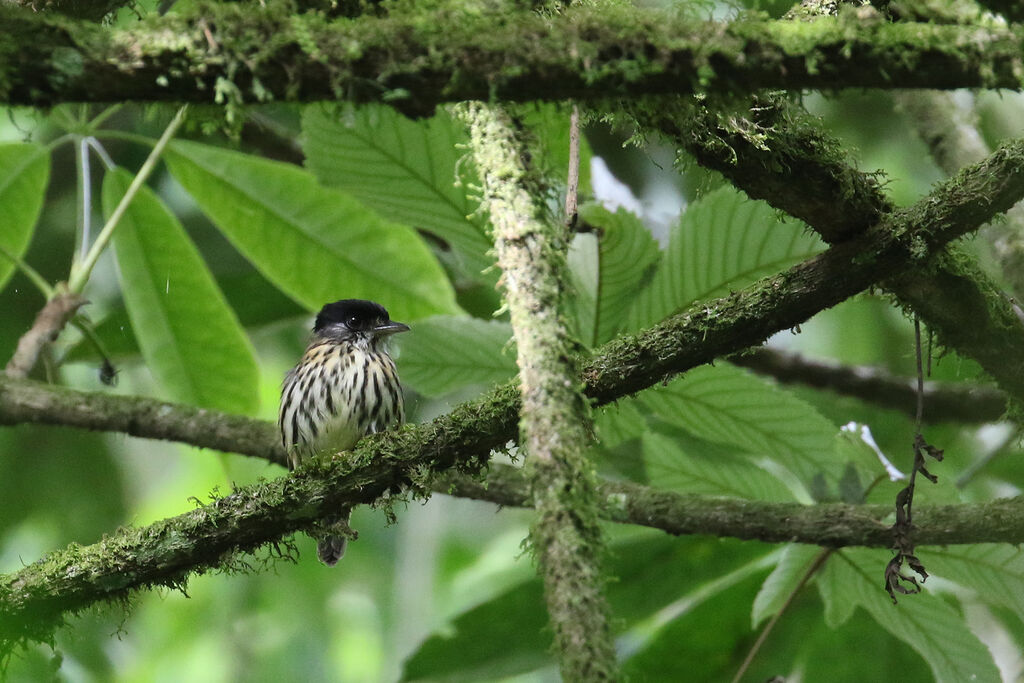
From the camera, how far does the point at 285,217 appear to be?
3984 mm

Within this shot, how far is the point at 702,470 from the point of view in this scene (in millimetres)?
3250

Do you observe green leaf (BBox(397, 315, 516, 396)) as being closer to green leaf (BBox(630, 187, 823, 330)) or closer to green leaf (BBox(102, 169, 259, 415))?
green leaf (BBox(630, 187, 823, 330))

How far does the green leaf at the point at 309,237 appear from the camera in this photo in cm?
396

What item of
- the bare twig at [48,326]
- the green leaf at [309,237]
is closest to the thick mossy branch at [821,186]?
the green leaf at [309,237]

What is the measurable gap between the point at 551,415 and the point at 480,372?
1.79m

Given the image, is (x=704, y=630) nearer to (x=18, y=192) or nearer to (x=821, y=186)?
(x=821, y=186)

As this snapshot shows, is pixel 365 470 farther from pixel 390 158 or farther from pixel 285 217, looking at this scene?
pixel 285 217

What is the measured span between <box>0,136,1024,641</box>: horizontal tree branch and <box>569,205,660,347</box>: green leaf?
2.18 feet

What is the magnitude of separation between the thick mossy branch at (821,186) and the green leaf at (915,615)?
2.93 feet

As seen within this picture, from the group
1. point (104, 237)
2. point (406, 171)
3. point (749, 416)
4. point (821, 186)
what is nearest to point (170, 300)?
point (104, 237)

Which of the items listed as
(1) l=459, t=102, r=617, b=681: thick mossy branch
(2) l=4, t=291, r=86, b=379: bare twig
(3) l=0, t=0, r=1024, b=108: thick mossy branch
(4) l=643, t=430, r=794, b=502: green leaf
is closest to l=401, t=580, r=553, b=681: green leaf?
(4) l=643, t=430, r=794, b=502: green leaf

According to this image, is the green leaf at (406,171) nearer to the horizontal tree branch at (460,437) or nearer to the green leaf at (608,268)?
the green leaf at (608,268)

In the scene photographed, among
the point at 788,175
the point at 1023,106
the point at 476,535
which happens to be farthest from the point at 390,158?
the point at 476,535

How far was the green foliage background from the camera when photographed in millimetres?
2990
